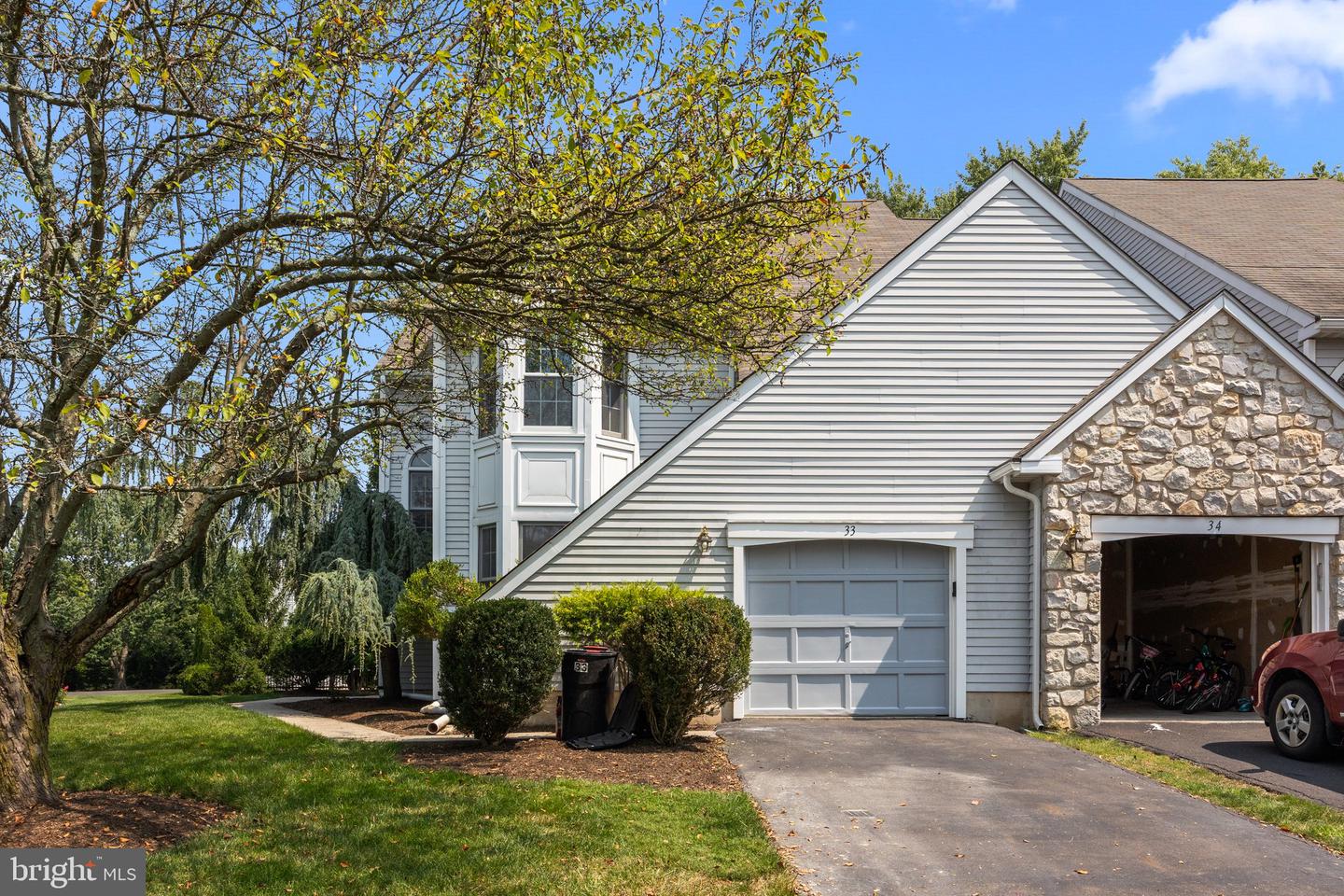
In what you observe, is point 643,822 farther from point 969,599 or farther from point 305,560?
point 305,560

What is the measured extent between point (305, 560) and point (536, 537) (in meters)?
6.25

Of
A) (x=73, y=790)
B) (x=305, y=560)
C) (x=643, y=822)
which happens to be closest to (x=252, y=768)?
(x=73, y=790)

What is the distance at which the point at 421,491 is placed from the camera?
68.5ft

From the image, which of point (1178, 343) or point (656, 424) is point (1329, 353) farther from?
point (656, 424)

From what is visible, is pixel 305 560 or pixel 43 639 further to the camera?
pixel 305 560

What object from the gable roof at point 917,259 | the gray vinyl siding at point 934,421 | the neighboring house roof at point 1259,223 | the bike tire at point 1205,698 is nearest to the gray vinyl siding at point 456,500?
the gable roof at point 917,259

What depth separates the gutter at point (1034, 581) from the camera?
1320cm

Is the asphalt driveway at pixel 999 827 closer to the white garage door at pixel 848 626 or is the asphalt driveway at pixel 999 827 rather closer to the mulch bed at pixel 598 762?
the mulch bed at pixel 598 762

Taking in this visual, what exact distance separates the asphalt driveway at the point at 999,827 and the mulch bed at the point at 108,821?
415 cm

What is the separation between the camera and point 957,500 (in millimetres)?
13766

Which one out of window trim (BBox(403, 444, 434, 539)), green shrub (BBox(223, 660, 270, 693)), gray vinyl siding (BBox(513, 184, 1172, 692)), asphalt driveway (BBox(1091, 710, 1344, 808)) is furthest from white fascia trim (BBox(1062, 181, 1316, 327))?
green shrub (BBox(223, 660, 270, 693))

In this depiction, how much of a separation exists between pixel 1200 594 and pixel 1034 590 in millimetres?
5551

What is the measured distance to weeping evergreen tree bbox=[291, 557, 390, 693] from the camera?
57.4 ft

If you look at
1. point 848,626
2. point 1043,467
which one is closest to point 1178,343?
point 1043,467
